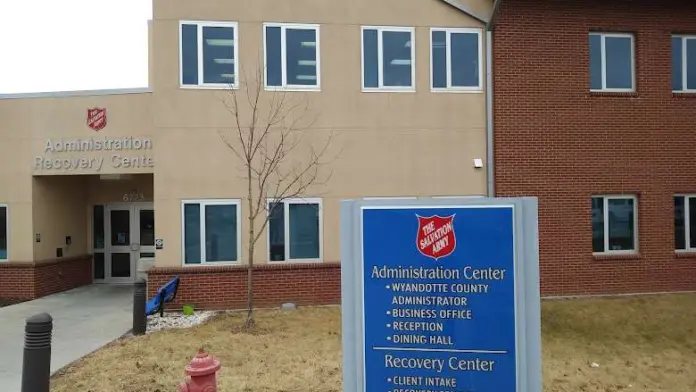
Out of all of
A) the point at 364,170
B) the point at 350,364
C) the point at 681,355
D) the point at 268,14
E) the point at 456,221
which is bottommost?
the point at 681,355

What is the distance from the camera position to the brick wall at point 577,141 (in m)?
12.1

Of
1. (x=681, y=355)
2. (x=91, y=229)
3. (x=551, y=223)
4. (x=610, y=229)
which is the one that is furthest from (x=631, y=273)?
(x=91, y=229)

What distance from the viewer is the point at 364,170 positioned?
11.9m

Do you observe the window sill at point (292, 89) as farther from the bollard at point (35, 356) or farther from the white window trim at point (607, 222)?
the bollard at point (35, 356)

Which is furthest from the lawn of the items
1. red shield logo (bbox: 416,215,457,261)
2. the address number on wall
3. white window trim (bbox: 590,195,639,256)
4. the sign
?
the address number on wall

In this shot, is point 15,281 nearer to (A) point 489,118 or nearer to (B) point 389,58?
(B) point 389,58

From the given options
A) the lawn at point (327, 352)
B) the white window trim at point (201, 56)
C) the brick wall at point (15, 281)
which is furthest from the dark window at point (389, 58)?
the brick wall at point (15, 281)

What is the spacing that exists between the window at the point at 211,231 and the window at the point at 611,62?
8.36 metres

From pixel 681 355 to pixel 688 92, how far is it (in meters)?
6.82

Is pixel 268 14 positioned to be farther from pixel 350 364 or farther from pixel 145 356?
pixel 350 364

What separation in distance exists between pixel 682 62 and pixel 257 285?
1066 cm

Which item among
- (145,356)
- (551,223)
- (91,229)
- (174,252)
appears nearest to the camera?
(145,356)

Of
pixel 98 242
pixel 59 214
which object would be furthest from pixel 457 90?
pixel 98 242

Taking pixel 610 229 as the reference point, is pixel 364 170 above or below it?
above
